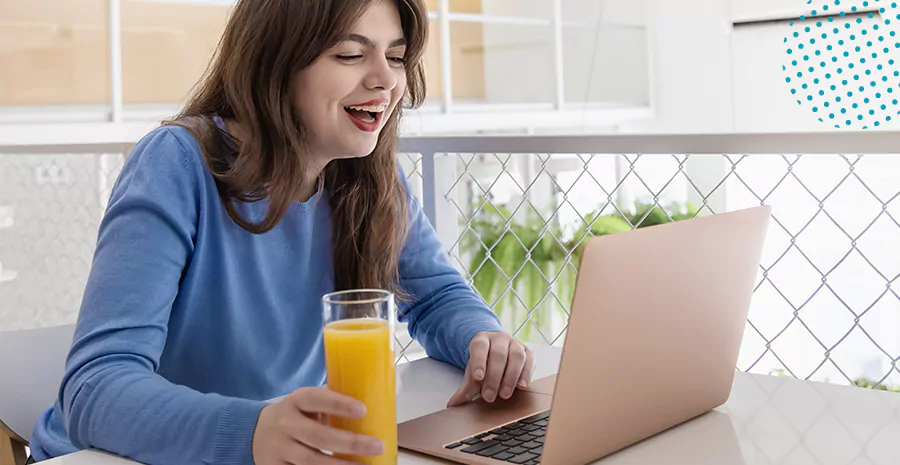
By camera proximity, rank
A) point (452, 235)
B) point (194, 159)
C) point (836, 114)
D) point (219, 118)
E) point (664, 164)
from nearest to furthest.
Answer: point (194, 159), point (219, 118), point (452, 235), point (664, 164), point (836, 114)

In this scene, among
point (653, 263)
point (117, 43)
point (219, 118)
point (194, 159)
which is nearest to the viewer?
point (653, 263)

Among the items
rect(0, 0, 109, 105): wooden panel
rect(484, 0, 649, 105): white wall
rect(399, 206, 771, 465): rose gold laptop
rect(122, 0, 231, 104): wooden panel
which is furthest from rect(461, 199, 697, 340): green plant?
rect(399, 206, 771, 465): rose gold laptop

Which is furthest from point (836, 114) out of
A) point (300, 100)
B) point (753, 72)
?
point (300, 100)

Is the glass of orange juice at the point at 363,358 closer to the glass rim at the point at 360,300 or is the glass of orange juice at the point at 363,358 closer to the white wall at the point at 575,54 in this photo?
the glass rim at the point at 360,300

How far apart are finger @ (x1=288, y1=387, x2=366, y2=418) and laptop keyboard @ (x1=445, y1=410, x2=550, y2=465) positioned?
0.59ft

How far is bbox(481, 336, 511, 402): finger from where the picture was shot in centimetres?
103

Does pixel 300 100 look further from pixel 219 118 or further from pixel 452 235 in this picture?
pixel 452 235

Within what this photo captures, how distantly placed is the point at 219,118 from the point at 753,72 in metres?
6.89

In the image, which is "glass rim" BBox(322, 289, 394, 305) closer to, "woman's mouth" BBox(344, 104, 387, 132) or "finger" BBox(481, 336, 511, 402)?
"finger" BBox(481, 336, 511, 402)

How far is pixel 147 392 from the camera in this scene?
86 centimetres

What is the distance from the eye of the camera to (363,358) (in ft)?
2.33

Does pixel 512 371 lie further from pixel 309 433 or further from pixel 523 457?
pixel 309 433

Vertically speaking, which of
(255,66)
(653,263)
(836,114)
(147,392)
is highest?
(836,114)

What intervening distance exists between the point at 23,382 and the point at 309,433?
30.7 inches
